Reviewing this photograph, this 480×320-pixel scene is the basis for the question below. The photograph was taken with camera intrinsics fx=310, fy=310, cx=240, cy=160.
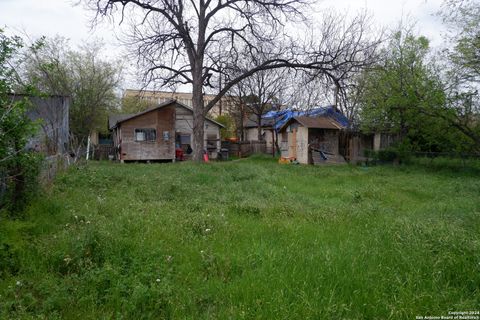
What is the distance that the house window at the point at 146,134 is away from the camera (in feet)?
82.5

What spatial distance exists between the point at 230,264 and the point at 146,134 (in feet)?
75.9

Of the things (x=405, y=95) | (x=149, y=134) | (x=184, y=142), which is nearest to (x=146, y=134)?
(x=149, y=134)

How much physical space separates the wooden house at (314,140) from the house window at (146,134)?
11.1m

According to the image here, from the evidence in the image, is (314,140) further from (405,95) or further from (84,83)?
(84,83)

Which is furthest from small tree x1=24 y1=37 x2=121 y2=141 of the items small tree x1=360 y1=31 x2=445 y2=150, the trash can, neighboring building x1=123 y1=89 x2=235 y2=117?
small tree x1=360 y1=31 x2=445 y2=150

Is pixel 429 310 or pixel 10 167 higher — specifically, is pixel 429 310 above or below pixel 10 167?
below

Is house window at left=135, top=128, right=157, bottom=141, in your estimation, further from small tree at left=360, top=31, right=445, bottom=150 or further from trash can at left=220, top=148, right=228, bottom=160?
small tree at left=360, top=31, right=445, bottom=150

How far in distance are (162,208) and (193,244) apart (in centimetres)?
223

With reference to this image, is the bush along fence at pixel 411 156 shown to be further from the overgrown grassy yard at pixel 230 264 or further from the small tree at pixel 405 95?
the overgrown grassy yard at pixel 230 264

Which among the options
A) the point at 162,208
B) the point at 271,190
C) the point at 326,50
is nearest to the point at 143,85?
the point at 326,50

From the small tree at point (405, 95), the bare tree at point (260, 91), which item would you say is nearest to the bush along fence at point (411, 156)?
the small tree at point (405, 95)

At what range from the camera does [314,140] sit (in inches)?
861

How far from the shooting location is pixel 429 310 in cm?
282

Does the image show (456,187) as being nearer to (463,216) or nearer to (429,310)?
(463,216)
